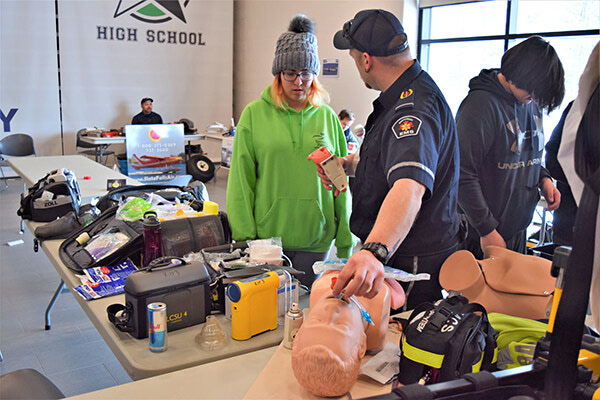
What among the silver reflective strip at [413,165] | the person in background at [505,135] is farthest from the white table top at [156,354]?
the person in background at [505,135]

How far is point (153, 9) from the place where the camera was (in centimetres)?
995

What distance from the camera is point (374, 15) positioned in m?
1.58

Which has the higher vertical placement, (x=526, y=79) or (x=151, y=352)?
(x=526, y=79)

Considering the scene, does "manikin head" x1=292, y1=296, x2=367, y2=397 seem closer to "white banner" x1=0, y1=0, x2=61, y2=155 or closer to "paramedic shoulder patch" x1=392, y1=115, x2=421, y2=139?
"paramedic shoulder patch" x1=392, y1=115, x2=421, y2=139

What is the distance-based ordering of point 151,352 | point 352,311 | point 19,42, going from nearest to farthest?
point 352,311 → point 151,352 → point 19,42

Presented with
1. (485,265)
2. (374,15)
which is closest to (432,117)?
(374,15)

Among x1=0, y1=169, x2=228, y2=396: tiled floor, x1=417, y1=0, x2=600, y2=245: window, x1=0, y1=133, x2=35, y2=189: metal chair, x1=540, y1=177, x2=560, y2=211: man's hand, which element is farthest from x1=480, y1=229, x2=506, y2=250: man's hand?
x1=0, y1=133, x2=35, y2=189: metal chair

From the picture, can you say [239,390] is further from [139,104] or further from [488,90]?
[139,104]

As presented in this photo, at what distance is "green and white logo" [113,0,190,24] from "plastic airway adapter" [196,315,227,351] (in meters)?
9.40

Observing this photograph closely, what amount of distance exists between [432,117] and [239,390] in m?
0.93

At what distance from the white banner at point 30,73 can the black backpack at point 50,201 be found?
22.5ft

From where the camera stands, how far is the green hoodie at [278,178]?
2.29m

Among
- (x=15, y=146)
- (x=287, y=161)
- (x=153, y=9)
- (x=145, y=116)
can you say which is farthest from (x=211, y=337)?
(x=153, y=9)

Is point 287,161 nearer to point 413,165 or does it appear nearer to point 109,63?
point 413,165
